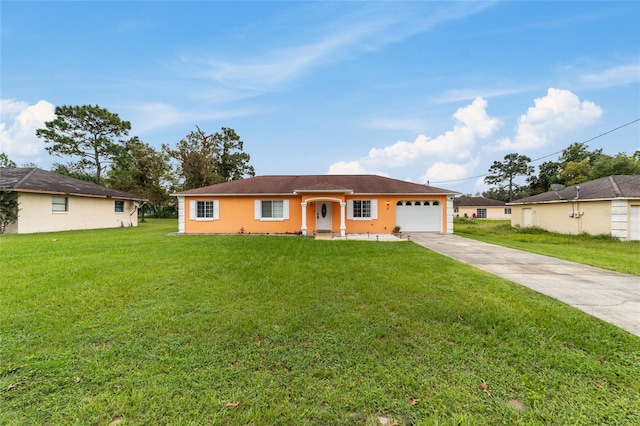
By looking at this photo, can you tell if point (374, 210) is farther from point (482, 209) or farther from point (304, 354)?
point (482, 209)

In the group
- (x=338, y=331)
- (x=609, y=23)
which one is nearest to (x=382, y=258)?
(x=338, y=331)

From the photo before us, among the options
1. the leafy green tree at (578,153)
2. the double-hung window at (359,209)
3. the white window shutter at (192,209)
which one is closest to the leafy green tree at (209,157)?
the white window shutter at (192,209)

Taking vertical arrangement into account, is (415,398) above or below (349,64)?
below

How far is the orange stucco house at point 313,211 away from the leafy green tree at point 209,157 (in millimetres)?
17167

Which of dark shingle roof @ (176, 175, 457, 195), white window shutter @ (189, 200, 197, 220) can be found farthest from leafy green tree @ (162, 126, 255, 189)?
white window shutter @ (189, 200, 197, 220)

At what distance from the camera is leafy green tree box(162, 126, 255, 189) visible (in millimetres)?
30750

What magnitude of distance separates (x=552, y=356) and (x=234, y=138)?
135ft

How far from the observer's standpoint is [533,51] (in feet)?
43.6

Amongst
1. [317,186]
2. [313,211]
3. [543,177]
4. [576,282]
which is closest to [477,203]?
[543,177]

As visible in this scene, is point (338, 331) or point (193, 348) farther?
point (338, 331)

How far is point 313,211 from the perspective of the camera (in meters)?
15.4

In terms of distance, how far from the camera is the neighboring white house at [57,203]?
46.3 feet

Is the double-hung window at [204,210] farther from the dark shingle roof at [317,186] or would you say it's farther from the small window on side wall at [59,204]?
the small window on side wall at [59,204]

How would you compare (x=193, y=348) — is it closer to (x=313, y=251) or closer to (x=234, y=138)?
(x=313, y=251)
